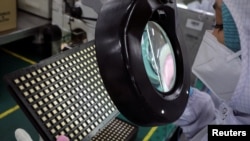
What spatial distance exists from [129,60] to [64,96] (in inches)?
10.0

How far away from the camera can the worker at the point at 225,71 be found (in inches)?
22.2

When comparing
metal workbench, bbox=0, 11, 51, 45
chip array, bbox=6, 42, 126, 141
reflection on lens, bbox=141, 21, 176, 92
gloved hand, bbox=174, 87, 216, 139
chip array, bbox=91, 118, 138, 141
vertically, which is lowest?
chip array, bbox=91, 118, 138, 141

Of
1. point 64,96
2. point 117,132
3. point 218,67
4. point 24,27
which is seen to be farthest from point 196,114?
point 24,27

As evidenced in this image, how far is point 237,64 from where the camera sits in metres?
0.72

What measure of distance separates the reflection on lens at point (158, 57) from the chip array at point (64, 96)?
190 mm

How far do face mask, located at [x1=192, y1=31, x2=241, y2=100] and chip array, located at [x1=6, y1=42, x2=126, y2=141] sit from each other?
0.34 metres

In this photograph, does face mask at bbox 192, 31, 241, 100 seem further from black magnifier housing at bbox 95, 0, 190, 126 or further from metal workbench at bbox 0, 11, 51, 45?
metal workbench at bbox 0, 11, 51, 45

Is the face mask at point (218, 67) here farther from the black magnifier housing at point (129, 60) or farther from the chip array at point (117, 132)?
the chip array at point (117, 132)

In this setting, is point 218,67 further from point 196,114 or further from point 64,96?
point 64,96

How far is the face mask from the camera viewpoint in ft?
2.40

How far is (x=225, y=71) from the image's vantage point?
2.55 feet

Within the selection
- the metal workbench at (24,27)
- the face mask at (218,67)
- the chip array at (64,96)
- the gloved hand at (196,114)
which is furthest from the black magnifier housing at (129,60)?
the metal workbench at (24,27)

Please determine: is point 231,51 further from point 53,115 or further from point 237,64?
point 53,115

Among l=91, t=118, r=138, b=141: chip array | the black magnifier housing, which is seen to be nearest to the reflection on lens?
the black magnifier housing
